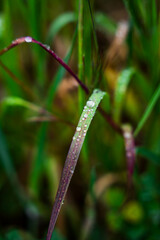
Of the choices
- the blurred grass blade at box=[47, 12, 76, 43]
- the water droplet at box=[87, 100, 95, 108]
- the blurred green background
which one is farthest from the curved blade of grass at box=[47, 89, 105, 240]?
the blurred grass blade at box=[47, 12, 76, 43]

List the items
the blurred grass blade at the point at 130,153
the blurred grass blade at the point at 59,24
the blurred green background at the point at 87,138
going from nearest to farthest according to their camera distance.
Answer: the blurred grass blade at the point at 130,153 < the blurred green background at the point at 87,138 < the blurred grass blade at the point at 59,24

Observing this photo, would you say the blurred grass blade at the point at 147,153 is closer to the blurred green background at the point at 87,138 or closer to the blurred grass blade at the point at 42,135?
the blurred green background at the point at 87,138

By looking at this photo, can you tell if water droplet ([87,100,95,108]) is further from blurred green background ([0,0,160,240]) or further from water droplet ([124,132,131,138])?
water droplet ([124,132,131,138])

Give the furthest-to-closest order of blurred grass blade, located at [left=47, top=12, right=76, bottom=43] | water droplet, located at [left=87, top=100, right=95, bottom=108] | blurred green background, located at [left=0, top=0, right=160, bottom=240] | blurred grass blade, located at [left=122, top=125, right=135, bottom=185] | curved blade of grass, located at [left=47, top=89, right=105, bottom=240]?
blurred grass blade, located at [left=47, top=12, right=76, bottom=43] < blurred green background, located at [left=0, top=0, right=160, bottom=240] < blurred grass blade, located at [left=122, top=125, right=135, bottom=185] < water droplet, located at [left=87, top=100, right=95, bottom=108] < curved blade of grass, located at [left=47, top=89, right=105, bottom=240]

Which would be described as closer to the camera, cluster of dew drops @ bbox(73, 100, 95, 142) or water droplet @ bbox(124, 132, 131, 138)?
cluster of dew drops @ bbox(73, 100, 95, 142)

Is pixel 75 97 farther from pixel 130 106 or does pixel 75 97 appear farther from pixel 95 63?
pixel 95 63

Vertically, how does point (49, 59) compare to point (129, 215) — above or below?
above

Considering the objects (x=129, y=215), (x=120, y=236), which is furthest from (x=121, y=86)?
(x=120, y=236)

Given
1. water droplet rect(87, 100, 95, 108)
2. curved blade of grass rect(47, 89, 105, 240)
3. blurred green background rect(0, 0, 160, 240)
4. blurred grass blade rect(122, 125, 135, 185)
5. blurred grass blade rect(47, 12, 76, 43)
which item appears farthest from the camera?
blurred grass blade rect(47, 12, 76, 43)

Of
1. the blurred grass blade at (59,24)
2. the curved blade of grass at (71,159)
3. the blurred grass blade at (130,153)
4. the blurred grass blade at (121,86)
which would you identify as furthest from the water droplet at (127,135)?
the blurred grass blade at (59,24)
